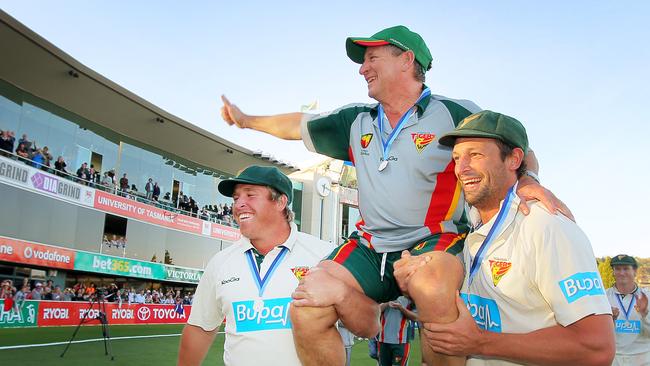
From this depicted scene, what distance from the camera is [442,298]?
2.61m

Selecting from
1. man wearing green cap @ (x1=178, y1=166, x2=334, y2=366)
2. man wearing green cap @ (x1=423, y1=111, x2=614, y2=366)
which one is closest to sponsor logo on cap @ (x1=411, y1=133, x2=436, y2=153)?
man wearing green cap @ (x1=423, y1=111, x2=614, y2=366)

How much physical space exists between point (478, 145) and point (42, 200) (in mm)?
30104

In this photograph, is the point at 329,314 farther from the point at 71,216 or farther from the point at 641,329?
the point at 71,216

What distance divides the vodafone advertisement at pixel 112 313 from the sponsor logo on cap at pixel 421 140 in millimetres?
16652

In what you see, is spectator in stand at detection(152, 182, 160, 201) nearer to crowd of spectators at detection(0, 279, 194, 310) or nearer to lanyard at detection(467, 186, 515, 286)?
crowd of spectators at detection(0, 279, 194, 310)

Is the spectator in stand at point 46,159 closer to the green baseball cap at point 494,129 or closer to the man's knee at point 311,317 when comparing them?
the man's knee at point 311,317

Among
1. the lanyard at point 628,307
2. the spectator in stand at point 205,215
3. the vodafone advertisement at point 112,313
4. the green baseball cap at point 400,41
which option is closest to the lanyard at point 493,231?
the green baseball cap at point 400,41

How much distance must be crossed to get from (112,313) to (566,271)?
25.2m

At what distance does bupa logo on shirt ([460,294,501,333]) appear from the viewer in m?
2.87

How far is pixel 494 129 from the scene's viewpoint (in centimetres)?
293

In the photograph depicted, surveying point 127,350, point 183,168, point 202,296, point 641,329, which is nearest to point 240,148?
point 183,168

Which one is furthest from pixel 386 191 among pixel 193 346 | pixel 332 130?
pixel 193 346

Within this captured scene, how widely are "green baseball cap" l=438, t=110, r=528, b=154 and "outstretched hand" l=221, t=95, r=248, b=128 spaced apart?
190 centimetres

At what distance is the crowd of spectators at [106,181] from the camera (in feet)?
72.4
